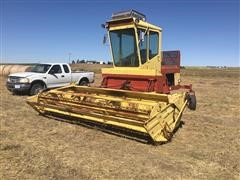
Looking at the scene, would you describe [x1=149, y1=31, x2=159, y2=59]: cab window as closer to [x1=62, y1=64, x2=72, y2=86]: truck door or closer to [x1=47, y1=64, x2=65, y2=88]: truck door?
[x1=47, y1=64, x2=65, y2=88]: truck door

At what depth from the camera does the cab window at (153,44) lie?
32.0 feet

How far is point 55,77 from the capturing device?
53.9ft

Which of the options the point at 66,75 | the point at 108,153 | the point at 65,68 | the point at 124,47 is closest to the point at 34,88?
the point at 66,75

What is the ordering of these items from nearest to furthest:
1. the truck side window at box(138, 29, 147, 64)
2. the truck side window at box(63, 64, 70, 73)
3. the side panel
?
the side panel < the truck side window at box(138, 29, 147, 64) < the truck side window at box(63, 64, 70, 73)

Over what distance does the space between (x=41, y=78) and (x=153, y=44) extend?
794 cm

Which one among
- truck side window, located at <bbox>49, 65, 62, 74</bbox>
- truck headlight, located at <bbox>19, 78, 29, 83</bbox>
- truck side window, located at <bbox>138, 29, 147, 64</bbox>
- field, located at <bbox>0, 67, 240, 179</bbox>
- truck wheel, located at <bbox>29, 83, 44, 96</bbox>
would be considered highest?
truck side window, located at <bbox>138, 29, 147, 64</bbox>

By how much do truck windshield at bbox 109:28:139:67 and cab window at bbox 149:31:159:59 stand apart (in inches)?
21.0

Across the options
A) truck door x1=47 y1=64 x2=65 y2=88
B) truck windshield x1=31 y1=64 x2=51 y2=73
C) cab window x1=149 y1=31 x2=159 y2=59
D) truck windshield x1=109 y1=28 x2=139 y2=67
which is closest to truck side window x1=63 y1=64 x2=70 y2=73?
truck door x1=47 y1=64 x2=65 y2=88

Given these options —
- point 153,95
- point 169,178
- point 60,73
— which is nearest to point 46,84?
point 60,73

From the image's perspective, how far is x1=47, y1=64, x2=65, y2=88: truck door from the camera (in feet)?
53.2

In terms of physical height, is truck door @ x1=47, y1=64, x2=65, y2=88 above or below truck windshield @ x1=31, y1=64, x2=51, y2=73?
below

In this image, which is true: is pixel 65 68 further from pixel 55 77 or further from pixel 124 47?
pixel 124 47

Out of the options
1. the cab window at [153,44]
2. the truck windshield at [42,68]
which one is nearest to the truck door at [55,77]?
the truck windshield at [42,68]

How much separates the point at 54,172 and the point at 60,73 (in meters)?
11.9
